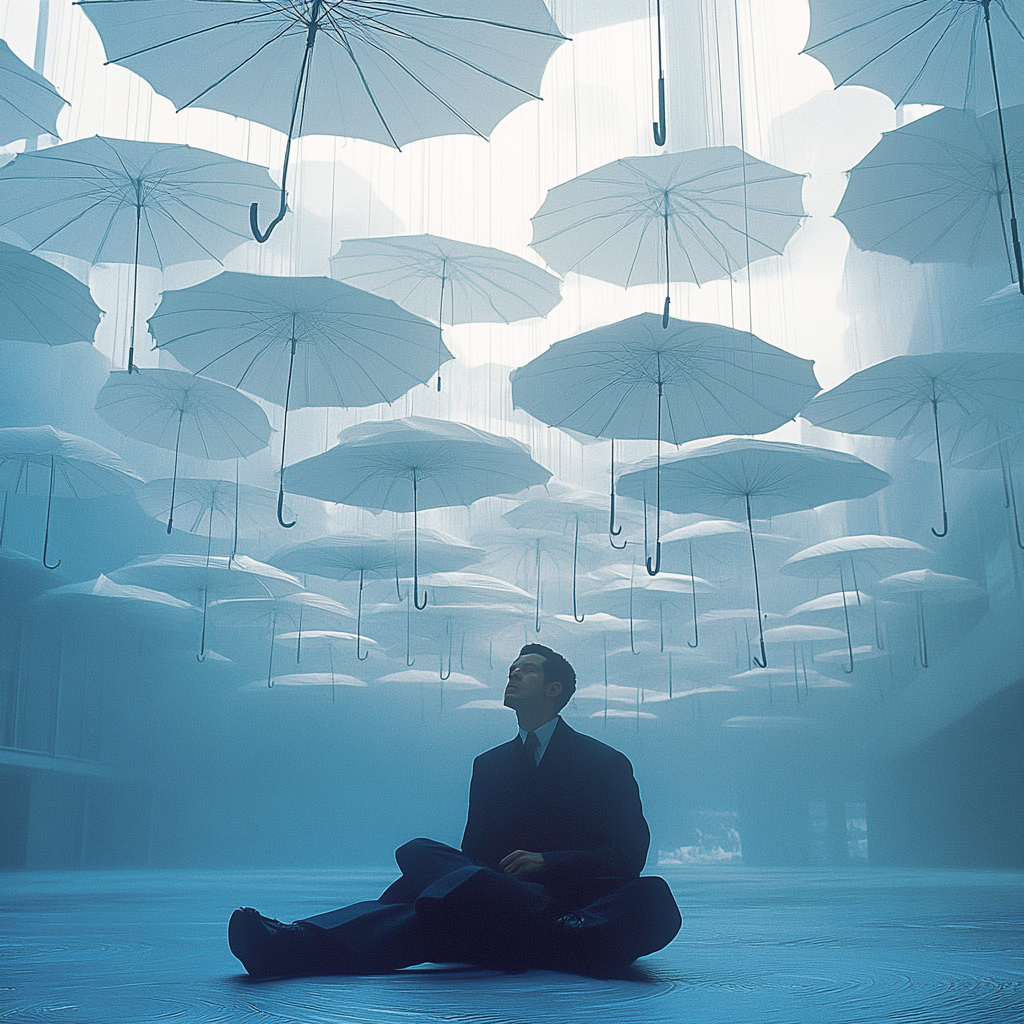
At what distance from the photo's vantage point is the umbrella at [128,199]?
8.30 meters

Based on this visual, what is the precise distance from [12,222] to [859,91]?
37.5ft

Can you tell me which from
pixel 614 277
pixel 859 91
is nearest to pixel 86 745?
pixel 614 277

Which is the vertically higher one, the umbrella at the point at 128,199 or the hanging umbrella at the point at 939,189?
the umbrella at the point at 128,199

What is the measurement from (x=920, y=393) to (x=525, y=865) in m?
7.65

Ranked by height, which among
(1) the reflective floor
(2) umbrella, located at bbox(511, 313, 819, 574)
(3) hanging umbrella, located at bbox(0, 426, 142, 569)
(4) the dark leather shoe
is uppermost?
(3) hanging umbrella, located at bbox(0, 426, 142, 569)

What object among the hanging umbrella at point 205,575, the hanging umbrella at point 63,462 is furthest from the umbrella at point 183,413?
the hanging umbrella at point 205,575

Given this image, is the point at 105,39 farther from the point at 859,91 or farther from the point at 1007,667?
the point at 1007,667

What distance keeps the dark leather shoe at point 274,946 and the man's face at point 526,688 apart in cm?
98

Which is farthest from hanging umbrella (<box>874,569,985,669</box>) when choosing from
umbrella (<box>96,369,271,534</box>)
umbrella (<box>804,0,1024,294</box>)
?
umbrella (<box>96,369,271,534</box>)

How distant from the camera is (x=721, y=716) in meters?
24.3

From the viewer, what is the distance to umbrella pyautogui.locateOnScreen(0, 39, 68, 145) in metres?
7.74

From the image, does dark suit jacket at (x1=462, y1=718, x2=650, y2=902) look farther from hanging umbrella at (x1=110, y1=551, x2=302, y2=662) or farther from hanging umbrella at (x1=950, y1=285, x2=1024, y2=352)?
hanging umbrella at (x1=110, y1=551, x2=302, y2=662)

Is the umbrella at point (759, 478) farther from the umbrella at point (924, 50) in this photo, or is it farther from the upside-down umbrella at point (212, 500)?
the upside-down umbrella at point (212, 500)

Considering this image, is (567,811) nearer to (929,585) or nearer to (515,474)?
(515,474)
